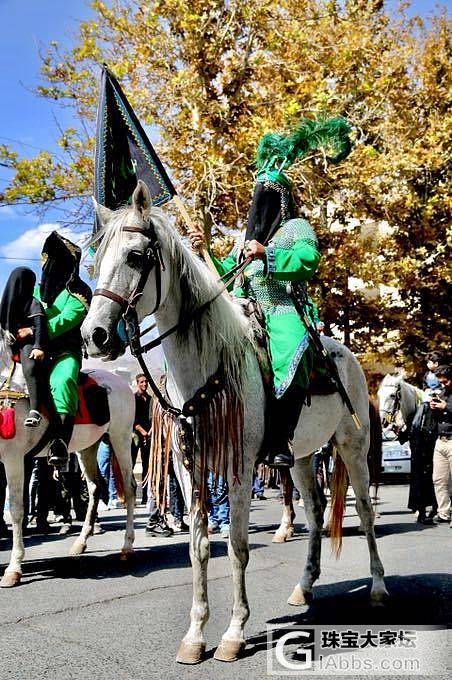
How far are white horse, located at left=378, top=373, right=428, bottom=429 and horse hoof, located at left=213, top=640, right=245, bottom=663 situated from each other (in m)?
9.29

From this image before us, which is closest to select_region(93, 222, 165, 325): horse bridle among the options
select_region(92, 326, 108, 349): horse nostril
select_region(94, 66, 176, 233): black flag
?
select_region(92, 326, 108, 349): horse nostril

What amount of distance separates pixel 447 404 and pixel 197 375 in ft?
22.1

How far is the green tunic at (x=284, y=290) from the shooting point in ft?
14.3

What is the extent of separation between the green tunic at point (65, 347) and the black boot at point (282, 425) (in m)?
2.75

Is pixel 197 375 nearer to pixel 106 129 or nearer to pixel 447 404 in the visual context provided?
pixel 106 129

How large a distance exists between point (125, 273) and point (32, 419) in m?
2.99

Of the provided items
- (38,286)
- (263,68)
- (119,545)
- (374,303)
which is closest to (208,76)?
(263,68)

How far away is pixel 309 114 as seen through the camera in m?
15.3

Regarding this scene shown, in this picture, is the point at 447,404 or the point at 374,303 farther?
the point at 374,303

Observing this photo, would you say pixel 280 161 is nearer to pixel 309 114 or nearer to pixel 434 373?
pixel 434 373

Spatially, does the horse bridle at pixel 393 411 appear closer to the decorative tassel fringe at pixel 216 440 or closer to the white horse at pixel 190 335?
the white horse at pixel 190 335

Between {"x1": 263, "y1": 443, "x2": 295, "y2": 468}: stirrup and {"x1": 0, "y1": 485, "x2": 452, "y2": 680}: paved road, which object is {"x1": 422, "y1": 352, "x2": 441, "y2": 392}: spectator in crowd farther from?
{"x1": 263, "y1": 443, "x2": 295, "y2": 468}: stirrup

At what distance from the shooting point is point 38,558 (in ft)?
24.7

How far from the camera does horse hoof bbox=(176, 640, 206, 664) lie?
3.96 meters
